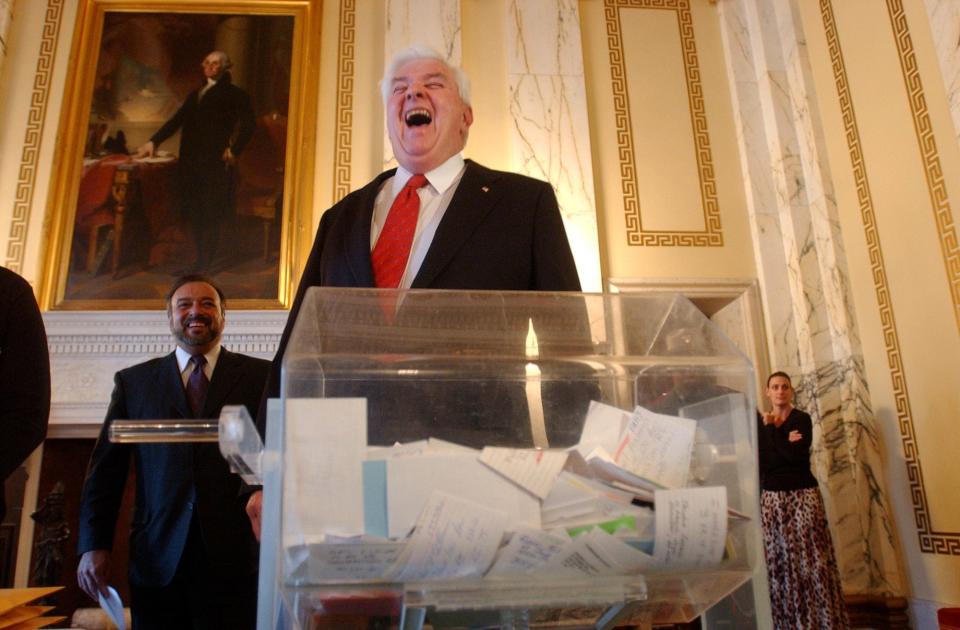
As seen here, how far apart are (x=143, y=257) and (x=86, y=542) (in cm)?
316

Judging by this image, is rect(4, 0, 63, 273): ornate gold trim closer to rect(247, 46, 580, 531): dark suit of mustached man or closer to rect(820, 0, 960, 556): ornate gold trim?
rect(247, 46, 580, 531): dark suit of mustached man

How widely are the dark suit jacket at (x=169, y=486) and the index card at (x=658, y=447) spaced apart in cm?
172

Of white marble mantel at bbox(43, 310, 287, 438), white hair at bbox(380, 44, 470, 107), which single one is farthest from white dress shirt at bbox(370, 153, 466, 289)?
white marble mantel at bbox(43, 310, 287, 438)

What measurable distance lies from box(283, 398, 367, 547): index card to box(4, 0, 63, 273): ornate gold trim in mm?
5084

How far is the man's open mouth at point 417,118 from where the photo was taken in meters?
1.50

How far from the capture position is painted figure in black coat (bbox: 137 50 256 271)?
17.3 ft

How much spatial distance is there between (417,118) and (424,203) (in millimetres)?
174

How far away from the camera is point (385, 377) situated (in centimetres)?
79

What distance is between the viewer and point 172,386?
2547 millimetres

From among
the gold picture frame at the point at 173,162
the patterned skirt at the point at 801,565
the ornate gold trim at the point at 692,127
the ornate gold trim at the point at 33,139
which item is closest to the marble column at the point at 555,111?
the ornate gold trim at the point at 692,127

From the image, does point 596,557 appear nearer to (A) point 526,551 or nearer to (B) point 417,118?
(A) point 526,551

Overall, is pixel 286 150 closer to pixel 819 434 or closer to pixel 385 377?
pixel 819 434

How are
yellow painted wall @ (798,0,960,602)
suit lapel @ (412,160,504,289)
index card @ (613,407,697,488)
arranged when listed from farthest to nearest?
yellow painted wall @ (798,0,960,602), suit lapel @ (412,160,504,289), index card @ (613,407,697,488)

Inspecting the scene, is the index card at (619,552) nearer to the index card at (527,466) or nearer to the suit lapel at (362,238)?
the index card at (527,466)
